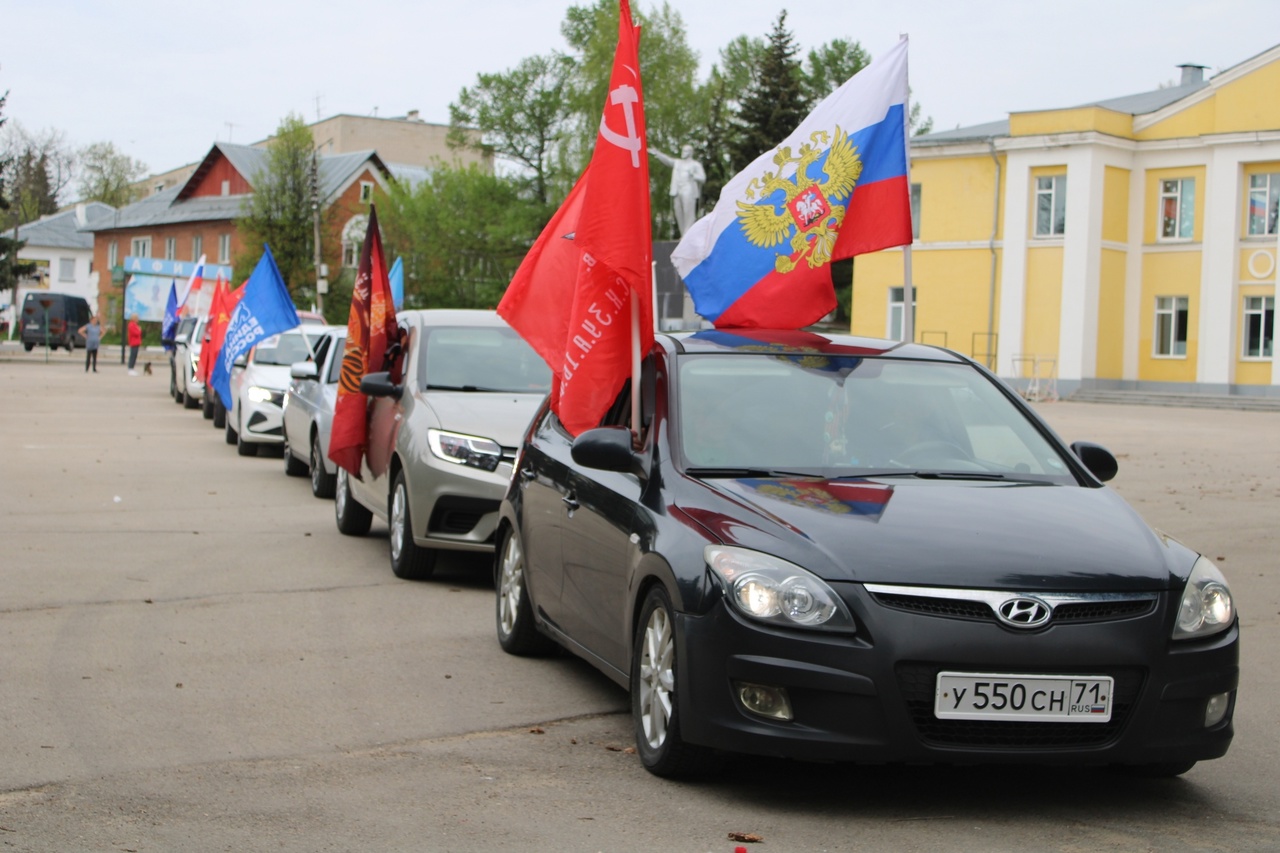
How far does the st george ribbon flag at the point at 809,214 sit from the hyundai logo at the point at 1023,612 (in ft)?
12.7

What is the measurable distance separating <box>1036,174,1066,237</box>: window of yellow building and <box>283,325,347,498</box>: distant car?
37.1 meters

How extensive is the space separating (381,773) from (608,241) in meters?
2.56

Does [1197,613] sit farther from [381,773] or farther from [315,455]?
[315,455]

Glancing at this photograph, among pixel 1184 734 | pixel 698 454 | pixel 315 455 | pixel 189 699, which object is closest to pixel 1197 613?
pixel 1184 734

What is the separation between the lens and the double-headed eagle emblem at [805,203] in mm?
8875

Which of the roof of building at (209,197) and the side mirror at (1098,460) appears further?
the roof of building at (209,197)

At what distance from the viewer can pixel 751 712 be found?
4.90 m

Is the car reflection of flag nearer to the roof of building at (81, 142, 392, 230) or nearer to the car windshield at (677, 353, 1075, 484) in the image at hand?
the car windshield at (677, 353, 1075, 484)

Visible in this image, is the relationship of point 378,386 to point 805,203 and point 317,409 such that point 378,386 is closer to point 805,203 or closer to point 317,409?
point 805,203

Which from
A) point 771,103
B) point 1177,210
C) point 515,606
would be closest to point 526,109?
point 771,103

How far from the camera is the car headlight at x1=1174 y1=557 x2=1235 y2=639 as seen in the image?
196 inches

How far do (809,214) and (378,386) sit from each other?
325 cm

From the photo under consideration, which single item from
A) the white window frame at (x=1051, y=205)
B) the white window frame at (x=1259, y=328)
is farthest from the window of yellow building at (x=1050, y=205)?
the white window frame at (x=1259, y=328)

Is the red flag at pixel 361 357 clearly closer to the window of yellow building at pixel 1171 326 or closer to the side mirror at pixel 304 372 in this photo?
the side mirror at pixel 304 372
